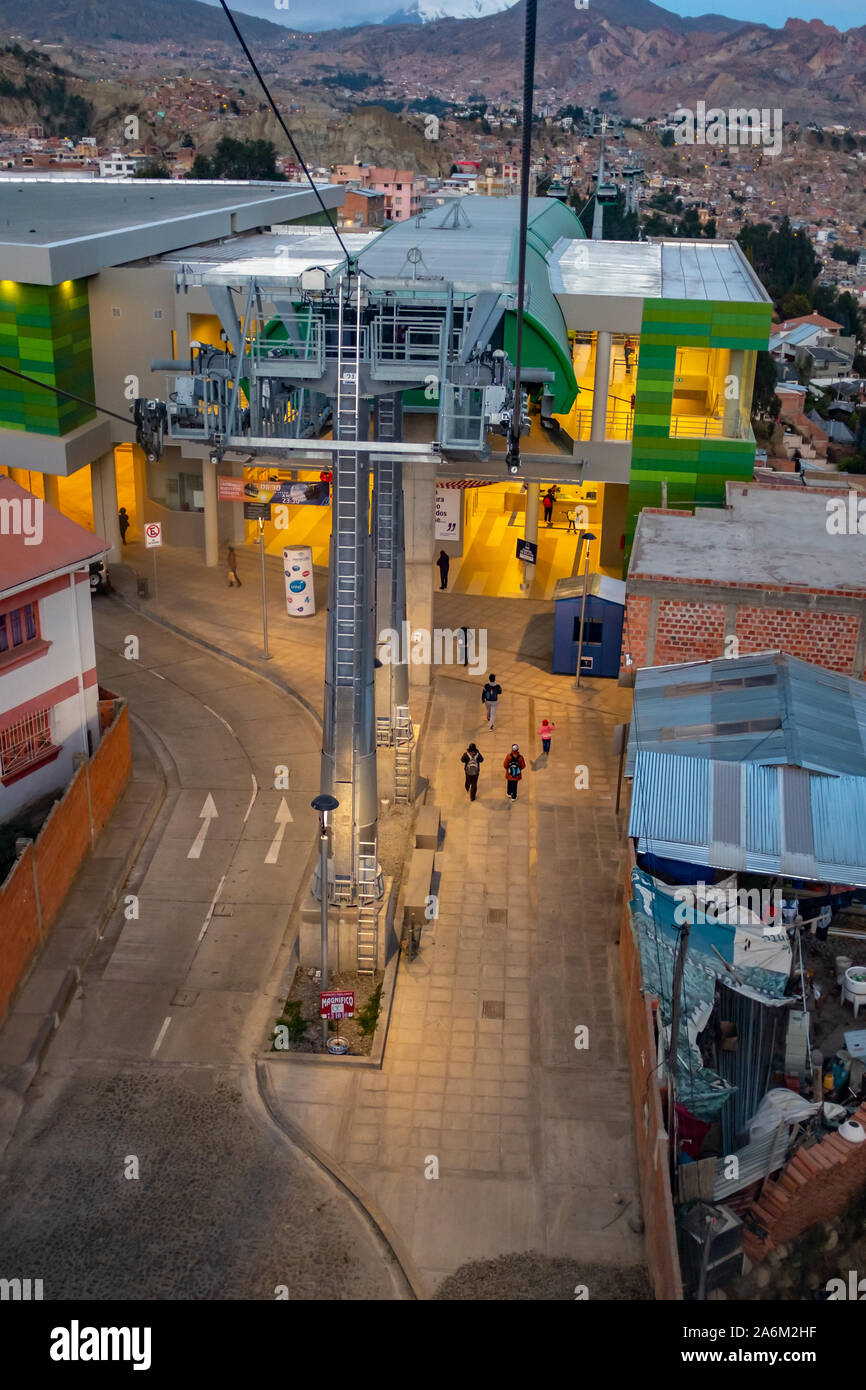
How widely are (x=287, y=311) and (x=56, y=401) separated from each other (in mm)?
14133

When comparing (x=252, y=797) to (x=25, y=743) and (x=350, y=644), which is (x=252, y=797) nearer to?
(x=25, y=743)

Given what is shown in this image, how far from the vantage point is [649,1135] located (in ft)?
46.2

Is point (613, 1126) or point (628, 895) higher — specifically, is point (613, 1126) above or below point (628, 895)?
below

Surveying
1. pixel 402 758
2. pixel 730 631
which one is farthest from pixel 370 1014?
pixel 730 631

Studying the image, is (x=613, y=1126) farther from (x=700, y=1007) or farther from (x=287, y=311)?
(x=287, y=311)

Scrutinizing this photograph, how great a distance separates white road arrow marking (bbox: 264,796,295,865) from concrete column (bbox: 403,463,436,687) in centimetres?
600

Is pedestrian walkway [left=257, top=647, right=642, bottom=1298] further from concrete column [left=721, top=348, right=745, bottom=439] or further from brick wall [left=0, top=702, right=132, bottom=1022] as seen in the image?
concrete column [left=721, top=348, right=745, bottom=439]

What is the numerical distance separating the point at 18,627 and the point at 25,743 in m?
1.83

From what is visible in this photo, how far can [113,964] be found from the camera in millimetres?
18328

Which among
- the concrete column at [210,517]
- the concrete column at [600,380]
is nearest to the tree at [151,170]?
the concrete column at [210,517]

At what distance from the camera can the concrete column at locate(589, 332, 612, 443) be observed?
3025cm

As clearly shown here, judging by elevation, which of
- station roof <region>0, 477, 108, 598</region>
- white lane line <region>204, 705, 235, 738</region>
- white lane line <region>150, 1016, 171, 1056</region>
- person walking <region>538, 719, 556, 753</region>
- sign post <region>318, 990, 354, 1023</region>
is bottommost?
white lane line <region>150, 1016, 171, 1056</region>

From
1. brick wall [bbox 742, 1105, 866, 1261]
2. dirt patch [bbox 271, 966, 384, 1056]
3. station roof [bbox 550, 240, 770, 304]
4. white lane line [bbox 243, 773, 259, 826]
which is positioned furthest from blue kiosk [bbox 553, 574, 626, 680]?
brick wall [bbox 742, 1105, 866, 1261]
